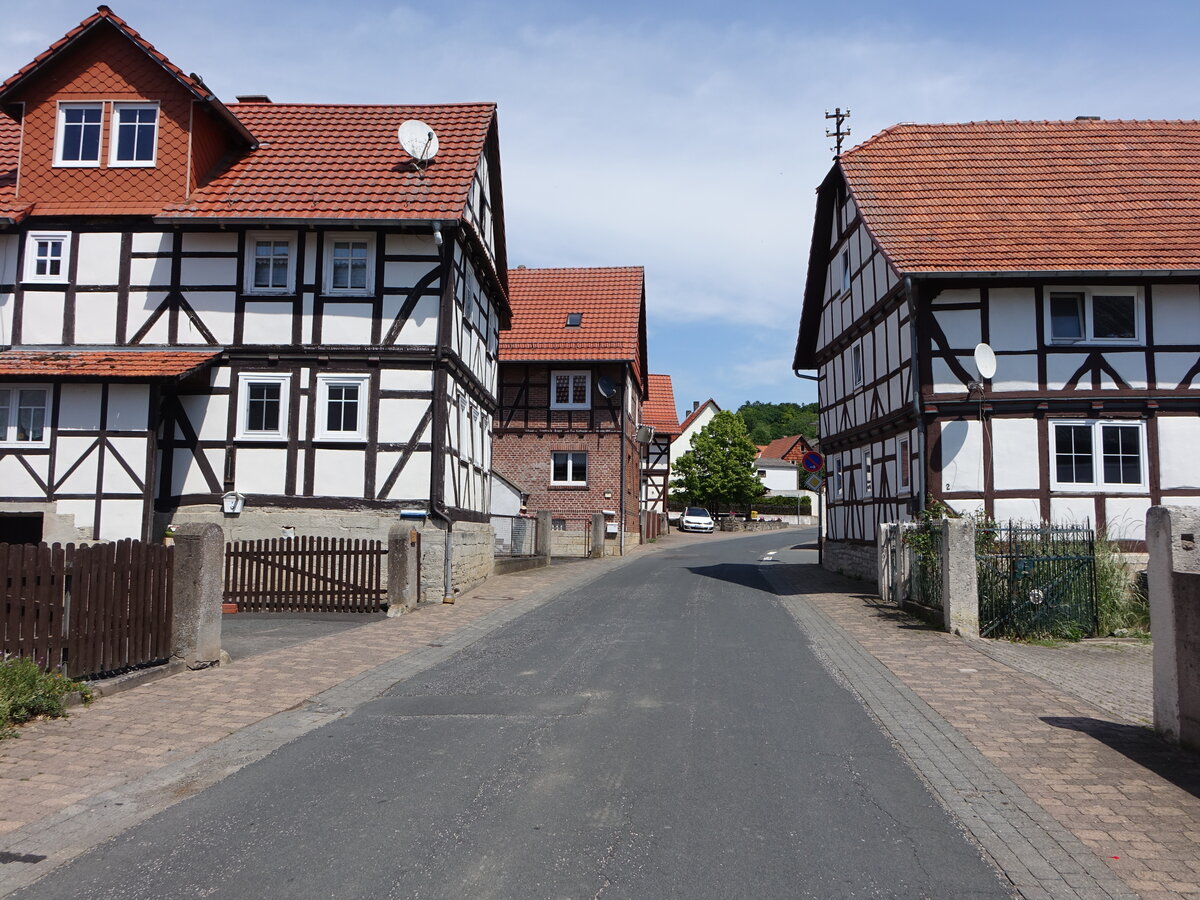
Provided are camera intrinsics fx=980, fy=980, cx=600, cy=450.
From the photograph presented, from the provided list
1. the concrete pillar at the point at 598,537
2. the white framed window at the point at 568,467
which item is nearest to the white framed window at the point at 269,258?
the concrete pillar at the point at 598,537

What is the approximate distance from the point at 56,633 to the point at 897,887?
7.20 metres

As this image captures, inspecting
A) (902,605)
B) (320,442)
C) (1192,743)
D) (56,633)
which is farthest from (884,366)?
(56,633)

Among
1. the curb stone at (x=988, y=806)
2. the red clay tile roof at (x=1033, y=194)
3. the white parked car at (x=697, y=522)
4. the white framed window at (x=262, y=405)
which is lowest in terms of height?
the curb stone at (x=988, y=806)

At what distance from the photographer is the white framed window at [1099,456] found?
18.3m

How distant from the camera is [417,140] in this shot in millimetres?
19375

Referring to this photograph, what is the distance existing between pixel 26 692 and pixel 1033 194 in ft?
67.1

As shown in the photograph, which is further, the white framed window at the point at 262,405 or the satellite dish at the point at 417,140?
the satellite dish at the point at 417,140

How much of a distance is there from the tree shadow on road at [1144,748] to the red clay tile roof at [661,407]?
137 feet

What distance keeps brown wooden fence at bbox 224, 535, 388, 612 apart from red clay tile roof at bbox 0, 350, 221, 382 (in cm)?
375

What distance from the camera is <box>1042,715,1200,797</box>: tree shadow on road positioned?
639cm

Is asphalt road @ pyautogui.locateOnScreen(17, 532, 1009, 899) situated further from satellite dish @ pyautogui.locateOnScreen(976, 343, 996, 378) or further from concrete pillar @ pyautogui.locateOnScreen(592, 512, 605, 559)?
concrete pillar @ pyautogui.locateOnScreen(592, 512, 605, 559)

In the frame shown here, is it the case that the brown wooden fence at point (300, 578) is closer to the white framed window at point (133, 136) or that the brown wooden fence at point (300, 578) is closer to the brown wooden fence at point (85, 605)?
the brown wooden fence at point (85, 605)

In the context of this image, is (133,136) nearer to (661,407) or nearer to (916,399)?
(916,399)

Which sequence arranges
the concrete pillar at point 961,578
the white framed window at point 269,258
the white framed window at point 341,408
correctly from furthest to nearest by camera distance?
1. the white framed window at point 269,258
2. the white framed window at point 341,408
3. the concrete pillar at point 961,578
